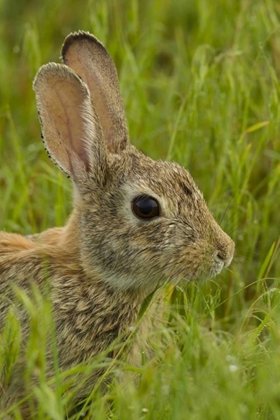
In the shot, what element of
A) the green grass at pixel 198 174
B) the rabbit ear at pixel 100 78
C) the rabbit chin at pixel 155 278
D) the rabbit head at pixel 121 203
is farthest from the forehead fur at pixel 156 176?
the green grass at pixel 198 174

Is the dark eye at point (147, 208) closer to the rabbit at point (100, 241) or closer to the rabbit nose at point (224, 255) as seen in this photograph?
the rabbit at point (100, 241)

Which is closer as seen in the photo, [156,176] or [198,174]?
[156,176]

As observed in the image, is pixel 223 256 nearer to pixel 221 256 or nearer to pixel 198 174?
pixel 221 256

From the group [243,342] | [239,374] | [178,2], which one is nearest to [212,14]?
[178,2]

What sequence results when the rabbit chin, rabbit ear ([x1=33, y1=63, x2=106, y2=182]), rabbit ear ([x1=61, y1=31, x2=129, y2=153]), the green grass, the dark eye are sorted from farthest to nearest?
rabbit ear ([x1=61, y1=31, x2=129, y2=153]) < rabbit ear ([x1=33, y1=63, x2=106, y2=182]) < the dark eye < the rabbit chin < the green grass

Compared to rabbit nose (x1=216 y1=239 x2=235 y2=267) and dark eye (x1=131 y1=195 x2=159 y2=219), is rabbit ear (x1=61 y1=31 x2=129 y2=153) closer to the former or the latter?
dark eye (x1=131 y1=195 x2=159 y2=219)

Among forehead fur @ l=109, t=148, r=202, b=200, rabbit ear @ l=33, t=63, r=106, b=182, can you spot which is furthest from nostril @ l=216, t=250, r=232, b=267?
rabbit ear @ l=33, t=63, r=106, b=182

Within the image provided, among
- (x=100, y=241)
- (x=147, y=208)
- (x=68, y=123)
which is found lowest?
(x=100, y=241)

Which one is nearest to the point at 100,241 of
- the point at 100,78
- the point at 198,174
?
the point at 100,78

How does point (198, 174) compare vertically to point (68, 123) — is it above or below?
below
